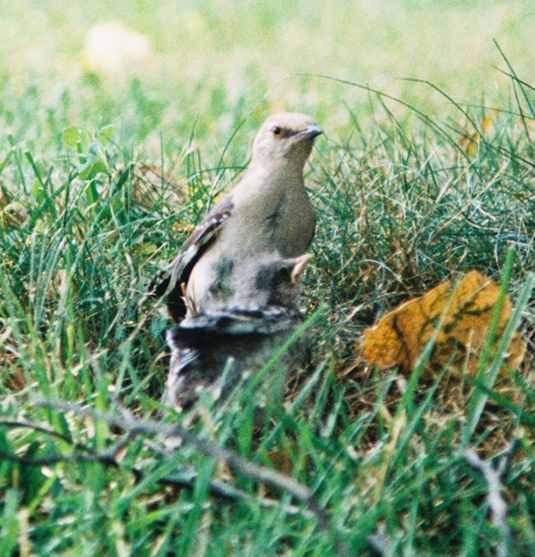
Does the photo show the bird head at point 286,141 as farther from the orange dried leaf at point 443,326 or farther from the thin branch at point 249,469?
the thin branch at point 249,469

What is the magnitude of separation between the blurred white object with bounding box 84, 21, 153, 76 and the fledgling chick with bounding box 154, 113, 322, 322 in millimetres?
4231

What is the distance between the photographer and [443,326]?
3.62 m

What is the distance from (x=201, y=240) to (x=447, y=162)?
148 centimetres

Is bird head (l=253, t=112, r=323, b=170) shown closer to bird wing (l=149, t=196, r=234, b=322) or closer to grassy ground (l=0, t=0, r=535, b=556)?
bird wing (l=149, t=196, r=234, b=322)

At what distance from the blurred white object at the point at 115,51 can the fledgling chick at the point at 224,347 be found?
4850 millimetres

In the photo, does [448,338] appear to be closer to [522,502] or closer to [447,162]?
[522,502]

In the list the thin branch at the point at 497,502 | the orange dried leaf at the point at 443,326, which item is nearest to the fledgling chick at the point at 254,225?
the orange dried leaf at the point at 443,326

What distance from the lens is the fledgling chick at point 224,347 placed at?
3.37m

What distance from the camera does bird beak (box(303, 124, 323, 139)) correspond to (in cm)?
399

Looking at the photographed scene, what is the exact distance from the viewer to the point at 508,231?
426 cm

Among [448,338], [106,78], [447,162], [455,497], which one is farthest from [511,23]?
[455,497]

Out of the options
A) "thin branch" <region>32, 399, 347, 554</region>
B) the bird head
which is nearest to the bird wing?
the bird head

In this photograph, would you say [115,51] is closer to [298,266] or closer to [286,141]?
[286,141]

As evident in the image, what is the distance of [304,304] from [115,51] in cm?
460
